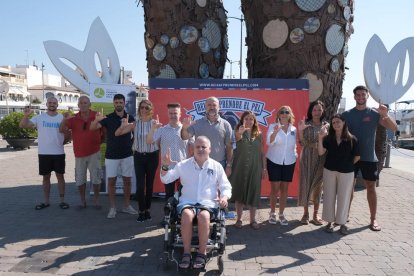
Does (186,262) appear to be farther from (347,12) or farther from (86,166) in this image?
(347,12)

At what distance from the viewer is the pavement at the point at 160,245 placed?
147 inches

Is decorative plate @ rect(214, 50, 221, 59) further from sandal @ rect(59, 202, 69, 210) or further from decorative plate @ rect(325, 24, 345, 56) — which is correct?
sandal @ rect(59, 202, 69, 210)

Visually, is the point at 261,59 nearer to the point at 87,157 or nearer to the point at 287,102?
the point at 287,102

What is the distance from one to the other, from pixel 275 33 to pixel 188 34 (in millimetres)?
1667

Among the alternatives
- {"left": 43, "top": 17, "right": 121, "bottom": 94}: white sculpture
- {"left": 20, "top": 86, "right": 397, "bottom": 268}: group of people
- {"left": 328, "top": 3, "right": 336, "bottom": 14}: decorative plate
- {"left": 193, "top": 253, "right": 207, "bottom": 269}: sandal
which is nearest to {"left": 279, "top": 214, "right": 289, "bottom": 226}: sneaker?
{"left": 20, "top": 86, "right": 397, "bottom": 268}: group of people

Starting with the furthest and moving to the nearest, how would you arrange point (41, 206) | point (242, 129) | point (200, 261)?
point (41, 206)
point (242, 129)
point (200, 261)

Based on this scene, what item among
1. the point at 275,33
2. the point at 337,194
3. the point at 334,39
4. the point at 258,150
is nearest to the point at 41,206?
the point at 258,150

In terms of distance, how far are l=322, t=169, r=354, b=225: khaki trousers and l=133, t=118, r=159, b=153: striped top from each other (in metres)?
2.47

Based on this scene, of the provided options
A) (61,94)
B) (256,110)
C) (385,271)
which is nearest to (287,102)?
(256,110)

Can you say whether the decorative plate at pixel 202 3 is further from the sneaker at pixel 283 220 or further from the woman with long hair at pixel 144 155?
the sneaker at pixel 283 220

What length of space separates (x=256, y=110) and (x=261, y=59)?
1368 millimetres

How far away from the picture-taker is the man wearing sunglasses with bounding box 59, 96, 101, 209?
219 inches

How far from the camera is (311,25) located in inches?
256

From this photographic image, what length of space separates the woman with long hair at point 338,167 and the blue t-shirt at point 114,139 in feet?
9.26
